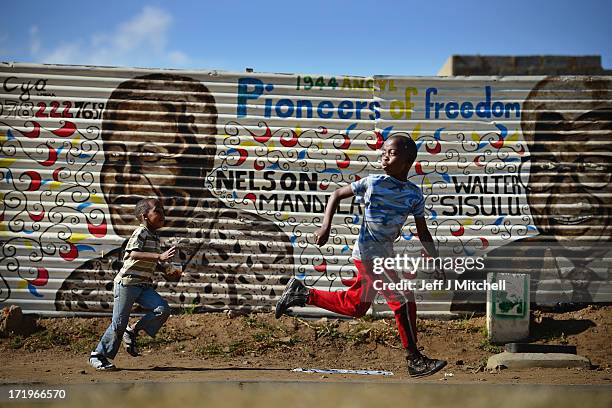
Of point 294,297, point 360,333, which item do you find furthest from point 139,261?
point 360,333

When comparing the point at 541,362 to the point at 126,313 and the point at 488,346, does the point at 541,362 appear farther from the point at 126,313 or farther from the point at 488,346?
the point at 126,313

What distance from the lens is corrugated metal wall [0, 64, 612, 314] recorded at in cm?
858

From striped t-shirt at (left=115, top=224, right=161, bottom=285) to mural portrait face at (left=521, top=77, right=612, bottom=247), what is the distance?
15.6 feet

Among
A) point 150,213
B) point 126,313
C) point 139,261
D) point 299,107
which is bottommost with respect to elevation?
point 126,313

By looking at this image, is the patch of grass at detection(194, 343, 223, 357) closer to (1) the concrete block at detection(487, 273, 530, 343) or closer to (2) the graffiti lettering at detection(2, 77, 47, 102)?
(1) the concrete block at detection(487, 273, 530, 343)

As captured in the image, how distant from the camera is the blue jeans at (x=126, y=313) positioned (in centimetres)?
643

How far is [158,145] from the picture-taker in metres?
8.69

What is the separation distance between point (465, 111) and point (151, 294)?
4518mm

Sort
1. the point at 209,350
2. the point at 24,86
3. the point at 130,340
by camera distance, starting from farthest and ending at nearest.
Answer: the point at 24,86, the point at 209,350, the point at 130,340

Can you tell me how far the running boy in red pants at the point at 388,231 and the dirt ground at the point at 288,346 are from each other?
2.91 feet

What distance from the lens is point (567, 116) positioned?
28.7 ft

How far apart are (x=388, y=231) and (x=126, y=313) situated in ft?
8.25

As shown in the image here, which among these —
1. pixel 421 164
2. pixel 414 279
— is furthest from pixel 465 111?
pixel 414 279

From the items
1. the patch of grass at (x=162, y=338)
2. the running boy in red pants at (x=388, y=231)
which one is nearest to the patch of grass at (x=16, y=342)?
the patch of grass at (x=162, y=338)
